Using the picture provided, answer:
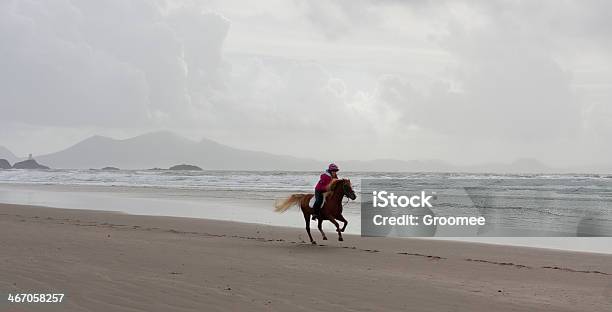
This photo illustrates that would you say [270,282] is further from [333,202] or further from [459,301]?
[333,202]

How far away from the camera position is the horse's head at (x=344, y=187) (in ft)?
42.7

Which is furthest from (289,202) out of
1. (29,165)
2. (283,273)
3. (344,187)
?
(29,165)

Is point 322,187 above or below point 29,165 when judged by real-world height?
below

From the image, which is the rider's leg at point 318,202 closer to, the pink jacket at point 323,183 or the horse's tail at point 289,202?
the pink jacket at point 323,183

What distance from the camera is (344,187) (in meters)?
13.1

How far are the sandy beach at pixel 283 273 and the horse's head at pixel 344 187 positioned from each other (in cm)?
118

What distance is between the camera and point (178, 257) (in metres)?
10.2

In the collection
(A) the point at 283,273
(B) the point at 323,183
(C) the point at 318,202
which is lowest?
(A) the point at 283,273

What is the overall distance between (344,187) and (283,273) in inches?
174

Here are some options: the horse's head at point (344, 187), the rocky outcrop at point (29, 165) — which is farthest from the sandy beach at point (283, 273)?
the rocky outcrop at point (29, 165)

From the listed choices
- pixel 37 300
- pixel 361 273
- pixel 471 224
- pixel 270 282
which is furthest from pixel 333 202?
pixel 471 224

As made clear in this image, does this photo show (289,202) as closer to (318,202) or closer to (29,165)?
(318,202)

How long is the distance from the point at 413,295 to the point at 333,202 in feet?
18.9

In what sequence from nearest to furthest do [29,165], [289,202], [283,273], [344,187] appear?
[283,273]
[344,187]
[289,202]
[29,165]
